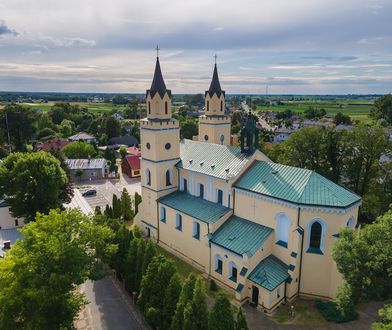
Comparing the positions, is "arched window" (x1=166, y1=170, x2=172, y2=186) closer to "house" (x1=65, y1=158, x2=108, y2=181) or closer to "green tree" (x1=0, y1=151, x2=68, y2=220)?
"green tree" (x1=0, y1=151, x2=68, y2=220)

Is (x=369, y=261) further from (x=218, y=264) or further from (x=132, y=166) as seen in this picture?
(x=132, y=166)

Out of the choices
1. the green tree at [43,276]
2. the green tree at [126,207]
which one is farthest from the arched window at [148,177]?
the green tree at [43,276]

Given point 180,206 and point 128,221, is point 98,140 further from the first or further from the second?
point 180,206

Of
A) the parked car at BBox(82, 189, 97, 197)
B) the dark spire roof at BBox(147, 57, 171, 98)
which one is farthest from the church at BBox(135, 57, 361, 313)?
the parked car at BBox(82, 189, 97, 197)

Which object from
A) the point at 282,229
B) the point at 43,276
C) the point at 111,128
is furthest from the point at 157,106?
the point at 111,128

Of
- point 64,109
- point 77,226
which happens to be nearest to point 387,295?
point 77,226
